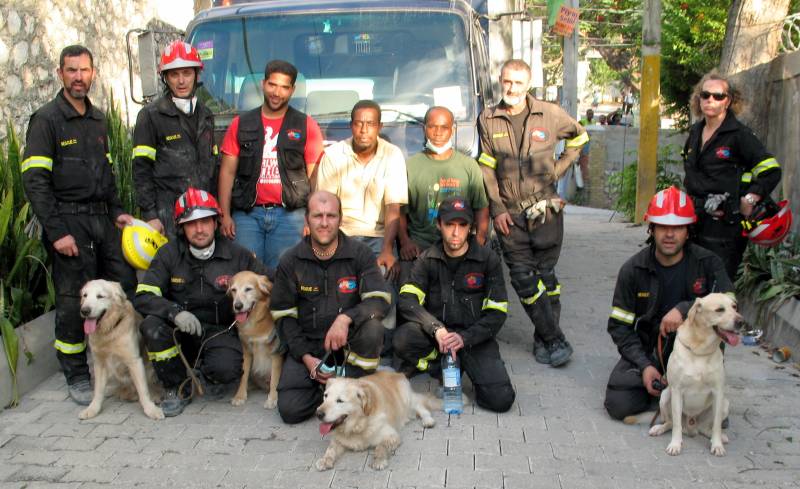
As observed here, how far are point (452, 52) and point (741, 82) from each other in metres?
4.06

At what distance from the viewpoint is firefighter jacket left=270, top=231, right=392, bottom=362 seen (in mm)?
4969

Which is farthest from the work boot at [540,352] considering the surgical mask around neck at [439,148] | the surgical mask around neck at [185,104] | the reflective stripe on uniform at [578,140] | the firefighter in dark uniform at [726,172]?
the surgical mask around neck at [185,104]

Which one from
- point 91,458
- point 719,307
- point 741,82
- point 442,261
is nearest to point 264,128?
point 442,261

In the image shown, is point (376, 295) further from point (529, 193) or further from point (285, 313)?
point (529, 193)

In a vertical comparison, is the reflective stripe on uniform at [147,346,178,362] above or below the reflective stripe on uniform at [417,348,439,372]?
above

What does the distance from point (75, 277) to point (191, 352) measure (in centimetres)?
92

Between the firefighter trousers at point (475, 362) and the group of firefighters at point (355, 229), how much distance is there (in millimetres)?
13

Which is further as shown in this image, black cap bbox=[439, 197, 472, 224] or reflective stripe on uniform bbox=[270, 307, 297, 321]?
black cap bbox=[439, 197, 472, 224]

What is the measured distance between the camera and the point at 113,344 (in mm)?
Answer: 4918

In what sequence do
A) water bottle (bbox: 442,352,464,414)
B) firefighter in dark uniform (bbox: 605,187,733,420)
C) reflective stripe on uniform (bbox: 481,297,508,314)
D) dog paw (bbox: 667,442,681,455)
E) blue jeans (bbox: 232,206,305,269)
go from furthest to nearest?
blue jeans (bbox: 232,206,305,269)
reflective stripe on uniform (bbox: 481,297,508,314)
water bottle (bbox: 442,352,464,414)
firefighter in dark uniform (bbox: 605,187,733,420)
dog paw (bbox: 667,442,681,455)

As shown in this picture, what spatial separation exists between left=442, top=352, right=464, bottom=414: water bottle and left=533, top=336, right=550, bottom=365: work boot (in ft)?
3.87

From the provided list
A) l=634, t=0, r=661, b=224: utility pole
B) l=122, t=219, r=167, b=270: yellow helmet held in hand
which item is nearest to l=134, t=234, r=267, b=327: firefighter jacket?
l=122, t=219, r=167, b=270: yellow helmet held in hand

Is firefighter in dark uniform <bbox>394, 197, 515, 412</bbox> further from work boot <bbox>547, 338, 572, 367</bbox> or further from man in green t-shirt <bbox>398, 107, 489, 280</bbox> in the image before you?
work boot <bbox>547, 338, 572, 367</bbox>

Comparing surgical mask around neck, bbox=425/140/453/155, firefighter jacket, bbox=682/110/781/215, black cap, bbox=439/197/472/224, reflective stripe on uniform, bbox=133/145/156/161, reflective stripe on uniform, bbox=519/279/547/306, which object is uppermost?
reflective stripe on uniform, bbox=133/145/156/161
